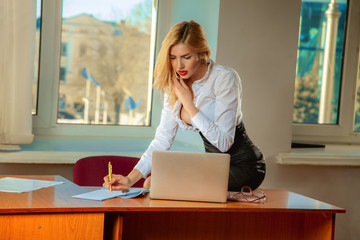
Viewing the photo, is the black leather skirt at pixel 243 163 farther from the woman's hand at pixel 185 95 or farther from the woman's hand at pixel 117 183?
the woman's hand at pixel 117 183

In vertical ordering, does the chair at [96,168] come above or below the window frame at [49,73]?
below

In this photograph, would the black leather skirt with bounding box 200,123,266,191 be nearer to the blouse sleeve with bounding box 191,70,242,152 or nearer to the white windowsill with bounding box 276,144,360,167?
the blouse sleeve with bounding box 191,70,242,152

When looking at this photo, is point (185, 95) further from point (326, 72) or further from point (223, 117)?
point (326, 72)

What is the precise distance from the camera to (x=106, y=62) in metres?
3.53

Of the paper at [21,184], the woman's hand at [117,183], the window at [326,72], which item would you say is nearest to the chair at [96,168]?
the paper at [21,184]

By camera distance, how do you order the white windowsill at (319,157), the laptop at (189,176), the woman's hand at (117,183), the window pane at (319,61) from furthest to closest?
the window pane at (319,61)
the white windowsill at (319,157)
the woman's hand at (117,183)
the laptop at (189,176)

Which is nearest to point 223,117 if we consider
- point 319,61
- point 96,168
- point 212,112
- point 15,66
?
point 212,112

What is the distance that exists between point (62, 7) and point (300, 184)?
7.17 ft

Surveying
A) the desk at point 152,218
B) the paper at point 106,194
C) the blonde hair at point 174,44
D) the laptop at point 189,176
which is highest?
the blonde hair at point 174,44

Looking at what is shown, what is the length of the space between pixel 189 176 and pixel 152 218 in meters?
0.30

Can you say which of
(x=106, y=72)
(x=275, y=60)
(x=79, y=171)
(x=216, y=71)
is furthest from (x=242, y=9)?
(x=79, y=171)

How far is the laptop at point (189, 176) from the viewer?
184 cm

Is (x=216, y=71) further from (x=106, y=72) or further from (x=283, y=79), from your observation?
(x=106, y=72)

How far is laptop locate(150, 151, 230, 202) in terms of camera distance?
6.04 feet
